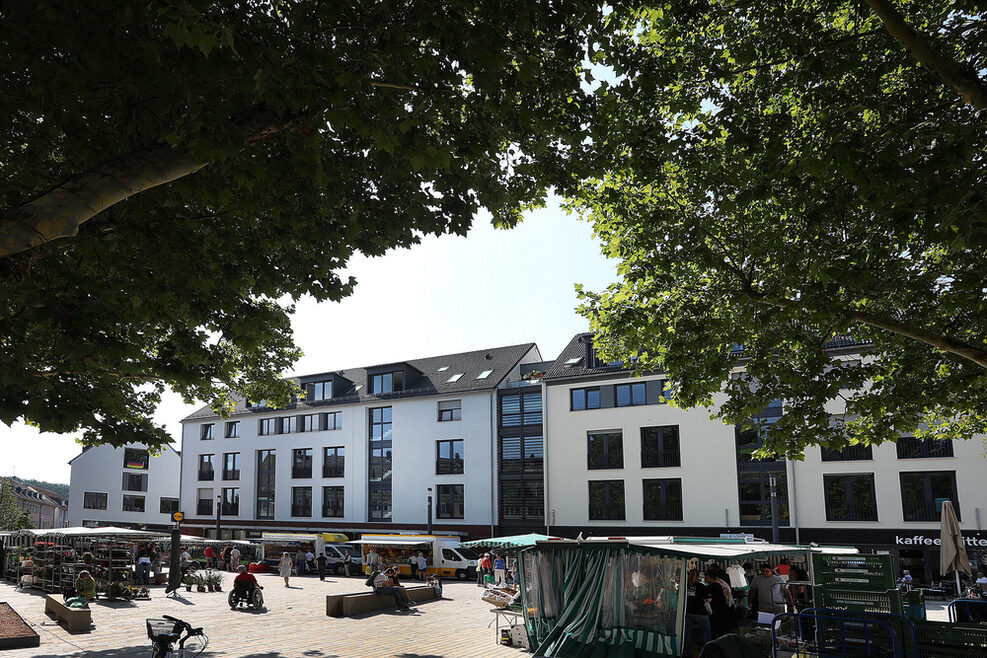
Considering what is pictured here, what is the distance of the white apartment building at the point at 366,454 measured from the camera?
4362 cm

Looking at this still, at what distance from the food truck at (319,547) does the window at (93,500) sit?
31.1 meters

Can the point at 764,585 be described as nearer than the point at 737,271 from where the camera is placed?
No

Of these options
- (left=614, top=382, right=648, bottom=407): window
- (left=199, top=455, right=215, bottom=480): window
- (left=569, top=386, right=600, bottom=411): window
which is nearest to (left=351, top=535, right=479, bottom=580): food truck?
(left=569, top=386, right=600, bottom=411): window

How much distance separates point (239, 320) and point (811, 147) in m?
7.46

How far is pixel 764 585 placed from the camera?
15227 mm

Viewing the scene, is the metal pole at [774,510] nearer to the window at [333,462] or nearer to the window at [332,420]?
the window at [333,462]

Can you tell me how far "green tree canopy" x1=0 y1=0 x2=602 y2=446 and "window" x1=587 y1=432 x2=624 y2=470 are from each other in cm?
2958

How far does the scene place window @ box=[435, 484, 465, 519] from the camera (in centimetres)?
4322

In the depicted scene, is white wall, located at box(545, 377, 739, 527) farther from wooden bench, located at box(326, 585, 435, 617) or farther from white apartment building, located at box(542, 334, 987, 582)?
wooden bench, located at box(326, 585, 435, 617)

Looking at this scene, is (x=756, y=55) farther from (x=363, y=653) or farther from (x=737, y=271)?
(x=363, y=653)

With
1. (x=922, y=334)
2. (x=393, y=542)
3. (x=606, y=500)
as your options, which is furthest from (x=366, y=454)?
(x=922, y=334)

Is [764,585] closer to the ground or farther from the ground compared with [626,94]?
closer to the ground

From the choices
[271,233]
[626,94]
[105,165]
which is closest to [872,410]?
[626,94]

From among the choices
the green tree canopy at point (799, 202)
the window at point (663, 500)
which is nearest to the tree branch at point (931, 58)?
the green tree canopy at point (799, 202)
